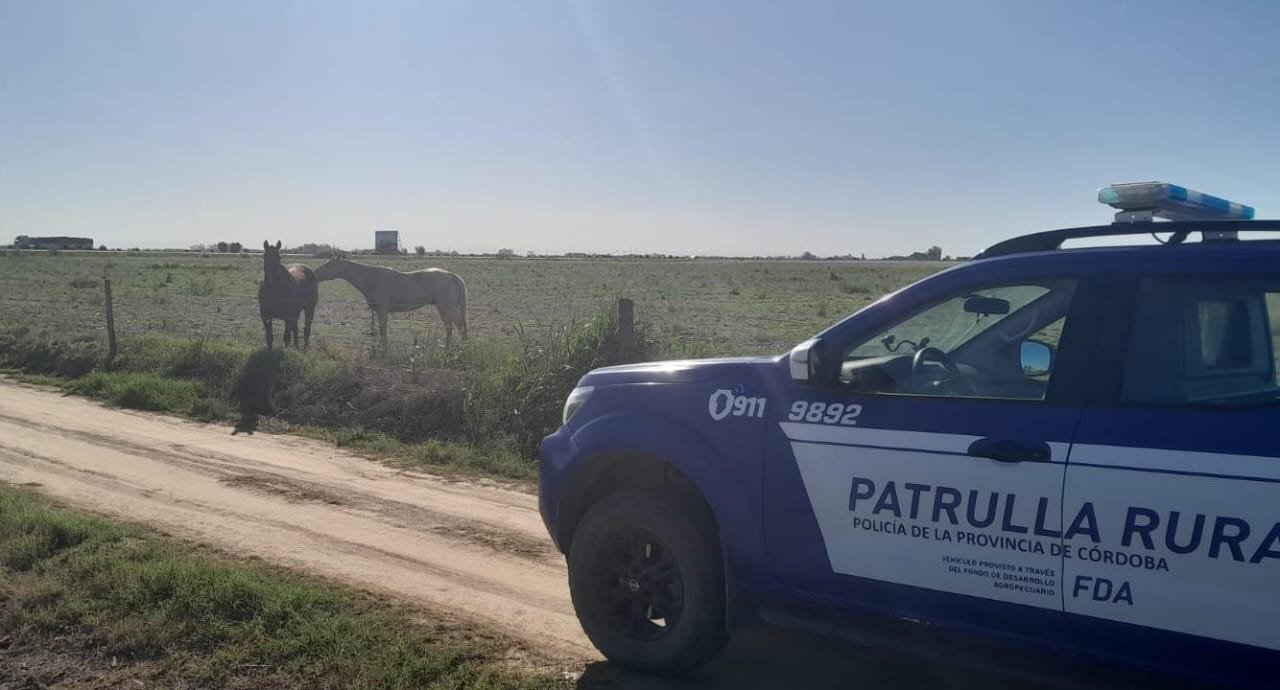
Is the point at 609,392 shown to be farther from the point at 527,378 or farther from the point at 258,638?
the point at 527,378

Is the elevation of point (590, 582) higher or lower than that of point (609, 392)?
lower

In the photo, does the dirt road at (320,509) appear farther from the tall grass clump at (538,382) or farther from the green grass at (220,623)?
the tall grass clump at (538,382)

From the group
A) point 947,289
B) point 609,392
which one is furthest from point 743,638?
point 947,289

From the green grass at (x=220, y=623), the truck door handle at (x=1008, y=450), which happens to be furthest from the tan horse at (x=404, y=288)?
the truck door handle at (x=1008, y=450)

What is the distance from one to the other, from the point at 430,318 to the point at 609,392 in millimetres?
22267

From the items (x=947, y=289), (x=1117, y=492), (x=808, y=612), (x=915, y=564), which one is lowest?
(x=808, y=612)

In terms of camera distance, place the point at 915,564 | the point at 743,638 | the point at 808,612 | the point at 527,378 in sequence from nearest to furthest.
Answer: the point at 915,564 < the point at 808,612 < the point at 743,638 < the point at 527,378

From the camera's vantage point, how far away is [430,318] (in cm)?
2658

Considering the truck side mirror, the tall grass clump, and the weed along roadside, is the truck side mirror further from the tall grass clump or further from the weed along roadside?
the tall grass clump

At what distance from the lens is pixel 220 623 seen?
524cm

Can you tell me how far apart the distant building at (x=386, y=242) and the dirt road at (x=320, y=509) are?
117200 mm

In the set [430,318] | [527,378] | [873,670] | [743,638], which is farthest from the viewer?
[430,318]

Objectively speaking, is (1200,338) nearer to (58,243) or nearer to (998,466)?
(998,466)

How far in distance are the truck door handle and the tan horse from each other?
625 inches
